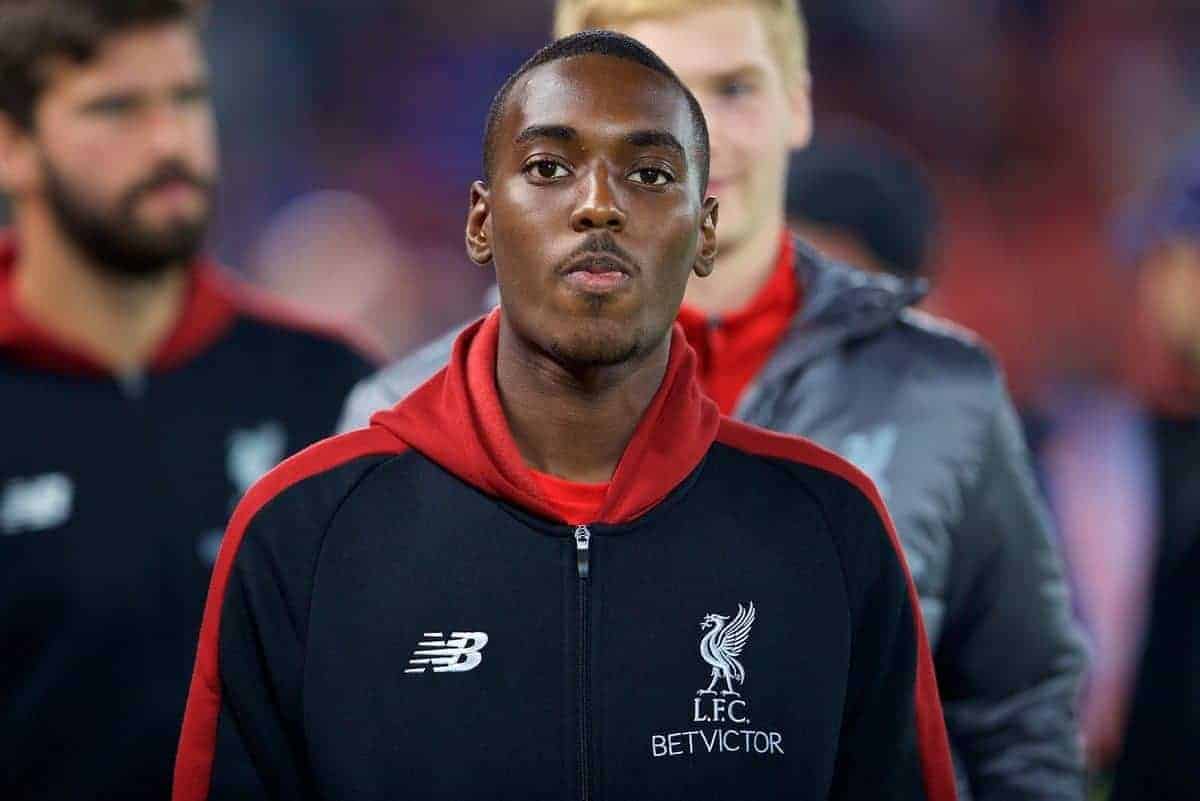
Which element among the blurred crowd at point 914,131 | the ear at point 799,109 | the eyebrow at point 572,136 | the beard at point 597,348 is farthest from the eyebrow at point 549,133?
the blurred crowd at point 914,131

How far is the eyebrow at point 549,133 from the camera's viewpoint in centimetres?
255

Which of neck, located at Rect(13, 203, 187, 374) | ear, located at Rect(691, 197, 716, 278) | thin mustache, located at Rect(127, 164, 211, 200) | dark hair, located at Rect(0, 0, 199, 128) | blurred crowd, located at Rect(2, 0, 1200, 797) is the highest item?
blurred crowd, located at Rect(2, 0, 1200, 797)

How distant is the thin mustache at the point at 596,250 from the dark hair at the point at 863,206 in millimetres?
2809

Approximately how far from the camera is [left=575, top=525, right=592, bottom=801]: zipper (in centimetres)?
251

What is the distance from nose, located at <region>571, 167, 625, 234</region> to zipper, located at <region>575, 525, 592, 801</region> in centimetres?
38

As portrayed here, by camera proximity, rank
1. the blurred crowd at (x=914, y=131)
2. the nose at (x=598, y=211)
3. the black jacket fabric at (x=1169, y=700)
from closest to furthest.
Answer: the nose at (x=598, y=211), the black jacket fabric at (x=1169, y=700), the blurred crowd at (x=914, y=131)

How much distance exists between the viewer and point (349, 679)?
8.33ft

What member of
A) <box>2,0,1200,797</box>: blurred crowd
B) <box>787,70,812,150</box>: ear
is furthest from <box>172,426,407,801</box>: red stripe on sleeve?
<box>2,0,1200,797</box>: blurred crowd

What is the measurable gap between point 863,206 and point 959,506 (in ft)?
6.96

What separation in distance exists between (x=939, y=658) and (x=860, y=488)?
2.43 feet

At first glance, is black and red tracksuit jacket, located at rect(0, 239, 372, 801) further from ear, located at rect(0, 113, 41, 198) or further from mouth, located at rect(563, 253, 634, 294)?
mouth, located at rect(563, 253, 634, 294)

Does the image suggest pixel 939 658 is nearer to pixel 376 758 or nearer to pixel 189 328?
pixel 376 758

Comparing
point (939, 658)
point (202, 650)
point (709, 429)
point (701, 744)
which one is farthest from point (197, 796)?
point (939, 658)

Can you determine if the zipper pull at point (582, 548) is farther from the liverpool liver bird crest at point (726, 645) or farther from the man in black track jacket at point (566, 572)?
the liverpool liver bird crest at point (726, 645)
